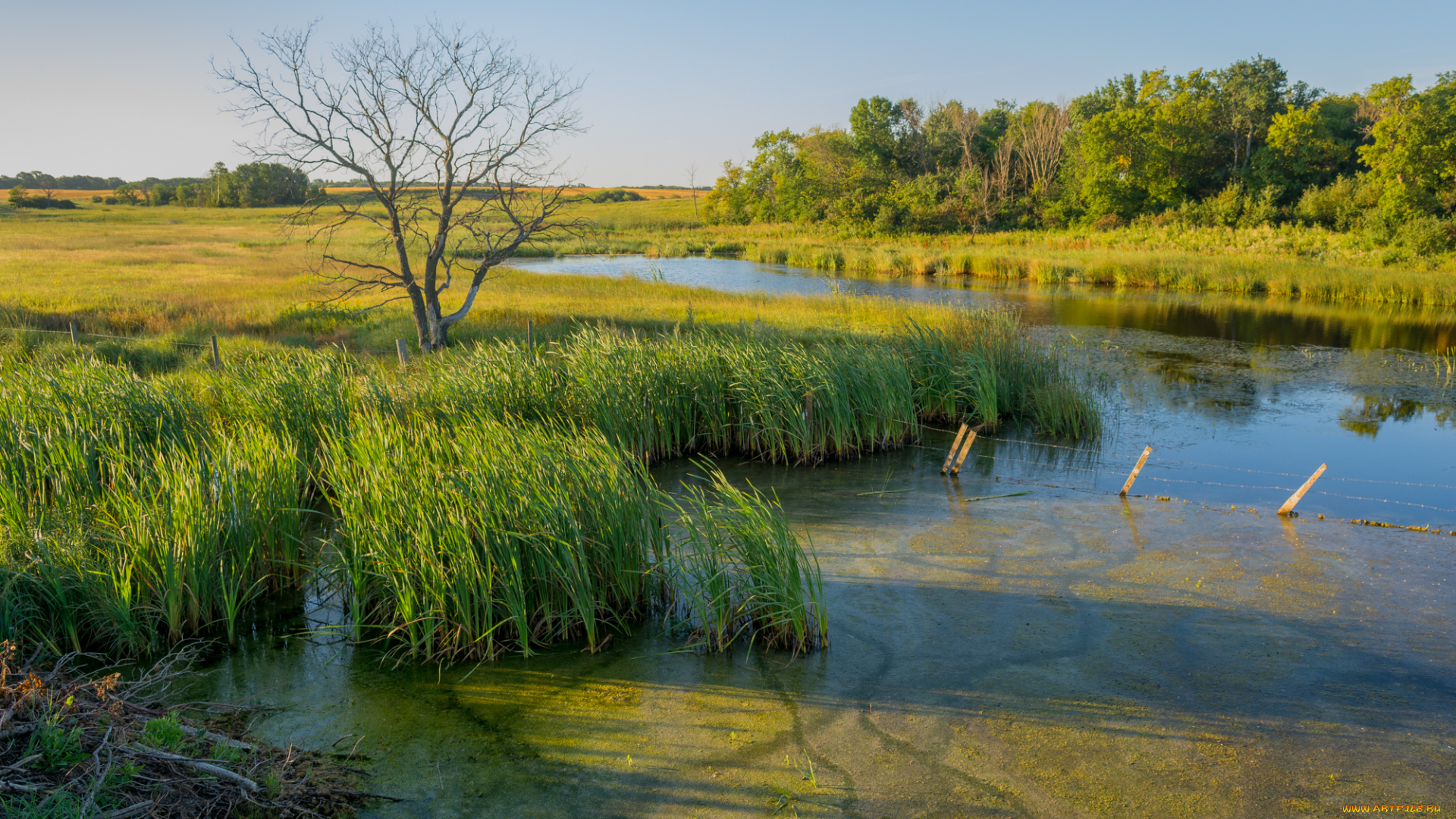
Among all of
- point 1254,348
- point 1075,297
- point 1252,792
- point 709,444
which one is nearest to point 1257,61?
point 1075,297

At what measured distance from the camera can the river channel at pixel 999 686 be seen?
4.09m

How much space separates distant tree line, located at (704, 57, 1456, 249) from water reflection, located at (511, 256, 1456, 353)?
436 inches

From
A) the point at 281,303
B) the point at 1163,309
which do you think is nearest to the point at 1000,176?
the point at 1163,309

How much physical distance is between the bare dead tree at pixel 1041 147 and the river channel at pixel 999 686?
55176 millimetres

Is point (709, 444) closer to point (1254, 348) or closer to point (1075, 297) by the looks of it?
point (1254, 348)

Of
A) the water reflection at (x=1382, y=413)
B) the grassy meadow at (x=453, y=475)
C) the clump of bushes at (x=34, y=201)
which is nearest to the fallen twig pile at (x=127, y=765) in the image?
the grassy meadow at (x=453, y=475)

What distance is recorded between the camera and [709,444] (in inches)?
444

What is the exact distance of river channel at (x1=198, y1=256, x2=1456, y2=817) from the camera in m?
4.09

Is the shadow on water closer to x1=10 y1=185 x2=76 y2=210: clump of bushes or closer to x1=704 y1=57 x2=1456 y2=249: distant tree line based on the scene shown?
x1=704 y1=57 x2=1456 y2=249: distant tree line

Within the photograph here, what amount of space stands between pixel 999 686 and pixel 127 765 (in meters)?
4.42

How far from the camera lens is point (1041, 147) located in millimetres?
60531

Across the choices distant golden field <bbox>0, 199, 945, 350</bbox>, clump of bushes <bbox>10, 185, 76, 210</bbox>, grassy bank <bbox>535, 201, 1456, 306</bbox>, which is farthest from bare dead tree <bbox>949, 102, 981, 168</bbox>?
clump of bushes <bbox>10, 185, 76, 210</bbox>

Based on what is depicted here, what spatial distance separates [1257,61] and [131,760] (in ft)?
252

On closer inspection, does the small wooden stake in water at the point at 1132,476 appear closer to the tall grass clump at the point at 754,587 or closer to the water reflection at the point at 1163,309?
the tall grass clump at the point at 754,587
